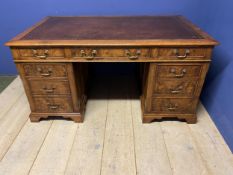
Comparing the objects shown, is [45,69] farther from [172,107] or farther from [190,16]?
[190,16]

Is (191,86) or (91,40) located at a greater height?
(91,40)

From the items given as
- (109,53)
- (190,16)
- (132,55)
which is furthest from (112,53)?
(190,16)

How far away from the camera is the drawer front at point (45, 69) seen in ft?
4.24

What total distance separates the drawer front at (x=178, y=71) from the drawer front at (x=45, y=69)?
64 centimetres

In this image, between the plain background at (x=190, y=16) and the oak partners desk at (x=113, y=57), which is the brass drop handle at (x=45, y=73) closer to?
the oak partners desk at (x=113, y=57)

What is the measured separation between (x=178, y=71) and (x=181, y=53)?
0.43 ft

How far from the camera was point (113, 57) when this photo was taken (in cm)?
125

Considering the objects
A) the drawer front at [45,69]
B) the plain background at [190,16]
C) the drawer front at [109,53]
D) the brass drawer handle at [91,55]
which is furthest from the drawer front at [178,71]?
the drawer front at [45,69]

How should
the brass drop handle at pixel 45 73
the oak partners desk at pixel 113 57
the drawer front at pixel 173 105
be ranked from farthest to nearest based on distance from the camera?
the drawer front at pixel 173 105, the brass drop handle at pixel 45 73, the oak partners desk at pixel 113 57

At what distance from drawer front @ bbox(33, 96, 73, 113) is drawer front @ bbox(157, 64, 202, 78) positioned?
69 cm

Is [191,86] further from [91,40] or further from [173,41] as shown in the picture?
[91,40]

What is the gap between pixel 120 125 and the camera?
1529 millimetres

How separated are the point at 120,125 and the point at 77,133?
0.33 m

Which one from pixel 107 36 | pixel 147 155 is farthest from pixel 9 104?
pixel 147 155
